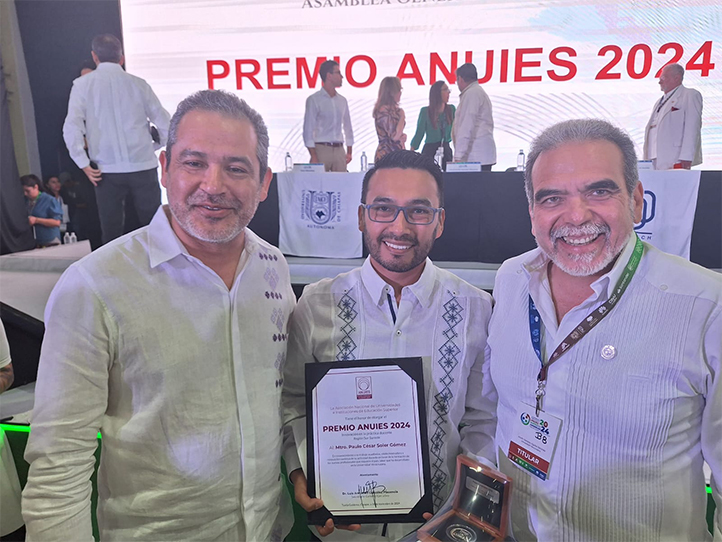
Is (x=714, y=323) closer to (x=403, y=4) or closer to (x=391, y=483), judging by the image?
(x=391, y=483)

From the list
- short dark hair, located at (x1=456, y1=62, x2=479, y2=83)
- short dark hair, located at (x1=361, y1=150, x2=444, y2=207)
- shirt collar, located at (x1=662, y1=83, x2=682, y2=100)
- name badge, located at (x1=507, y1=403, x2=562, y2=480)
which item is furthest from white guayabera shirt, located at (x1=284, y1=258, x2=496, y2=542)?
shirt collar, located at (x1=662, y1=83, x2=682, y2=100)

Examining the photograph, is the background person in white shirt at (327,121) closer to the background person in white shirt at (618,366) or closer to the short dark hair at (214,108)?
the short dark hair at (214,108)

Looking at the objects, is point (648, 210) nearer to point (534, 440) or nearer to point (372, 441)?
point (534, 440)

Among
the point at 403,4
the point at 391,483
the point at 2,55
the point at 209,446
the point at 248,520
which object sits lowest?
the point at 248,520

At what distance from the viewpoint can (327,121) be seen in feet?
16.3

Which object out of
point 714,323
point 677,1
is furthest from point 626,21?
point 714,323

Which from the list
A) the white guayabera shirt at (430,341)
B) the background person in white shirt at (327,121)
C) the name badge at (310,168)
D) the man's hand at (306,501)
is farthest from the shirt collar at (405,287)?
the background person in white shirt at (327,121)

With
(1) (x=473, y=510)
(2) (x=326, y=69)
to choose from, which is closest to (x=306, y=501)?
(1) (x=473, y=510)

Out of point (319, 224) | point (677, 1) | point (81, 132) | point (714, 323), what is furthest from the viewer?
point (677, 1)

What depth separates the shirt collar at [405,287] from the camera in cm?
125

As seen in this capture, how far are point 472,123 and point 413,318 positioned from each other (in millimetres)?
→ 4145

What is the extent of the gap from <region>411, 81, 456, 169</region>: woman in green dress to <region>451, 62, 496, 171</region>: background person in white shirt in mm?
143

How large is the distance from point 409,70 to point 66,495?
583 centimetres

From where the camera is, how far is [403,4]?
208 inches
